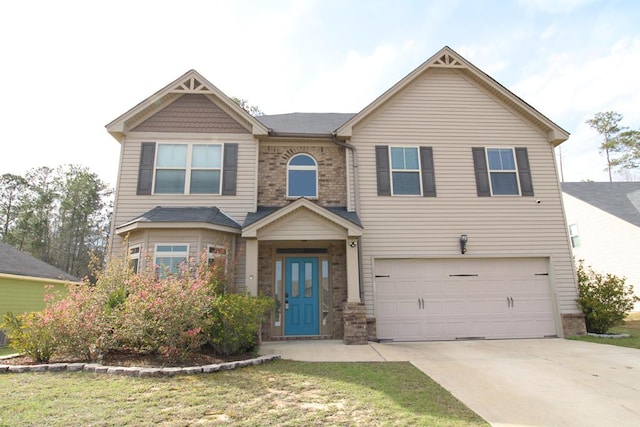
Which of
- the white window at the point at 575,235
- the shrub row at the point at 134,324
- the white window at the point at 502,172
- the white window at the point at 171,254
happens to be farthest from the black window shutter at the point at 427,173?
the white window at the point at 575,235

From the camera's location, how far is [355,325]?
8766 millimetres

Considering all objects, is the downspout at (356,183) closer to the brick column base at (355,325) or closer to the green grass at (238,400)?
the brick column base at (355,325)

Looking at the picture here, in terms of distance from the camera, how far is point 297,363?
261 inches

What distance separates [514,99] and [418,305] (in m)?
7.28

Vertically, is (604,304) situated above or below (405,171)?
below

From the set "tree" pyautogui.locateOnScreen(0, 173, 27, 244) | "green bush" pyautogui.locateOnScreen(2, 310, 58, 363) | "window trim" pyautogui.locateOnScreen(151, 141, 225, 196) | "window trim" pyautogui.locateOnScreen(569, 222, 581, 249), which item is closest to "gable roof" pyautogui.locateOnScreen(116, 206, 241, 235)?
"window trim" pyautogui.locateOnScreen(151, 141, 225, 196)

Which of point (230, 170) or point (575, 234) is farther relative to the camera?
point (575, 234)

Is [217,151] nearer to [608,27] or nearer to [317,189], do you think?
[317,189]

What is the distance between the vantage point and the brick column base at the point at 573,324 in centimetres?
989

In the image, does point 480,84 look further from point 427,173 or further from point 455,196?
point 455,196

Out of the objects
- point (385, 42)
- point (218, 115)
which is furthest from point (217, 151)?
point (385, 42)

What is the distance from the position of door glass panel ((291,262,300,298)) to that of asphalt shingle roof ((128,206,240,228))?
6.68ft

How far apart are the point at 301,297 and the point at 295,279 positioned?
0.54m

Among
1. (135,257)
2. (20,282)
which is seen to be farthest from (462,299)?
(20,282)
